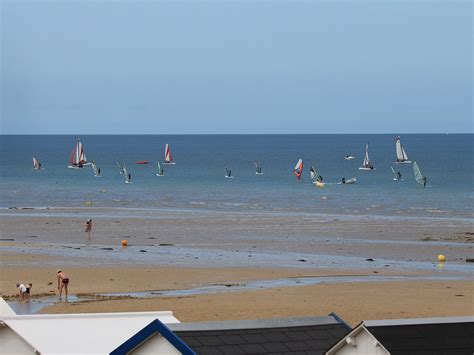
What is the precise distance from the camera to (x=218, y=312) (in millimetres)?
28094

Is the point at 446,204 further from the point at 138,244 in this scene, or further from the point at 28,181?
the point at 28,181

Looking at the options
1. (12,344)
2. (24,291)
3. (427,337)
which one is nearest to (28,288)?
(24,291)

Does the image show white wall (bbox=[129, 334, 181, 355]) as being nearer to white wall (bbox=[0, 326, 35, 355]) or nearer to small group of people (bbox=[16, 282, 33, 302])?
white wall (bbox=[0, 326, 35, 355])

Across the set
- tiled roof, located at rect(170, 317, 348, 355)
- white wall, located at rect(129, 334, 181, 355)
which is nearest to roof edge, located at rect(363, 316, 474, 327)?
tiled roof, located at rect(170, 317, 348, 355)

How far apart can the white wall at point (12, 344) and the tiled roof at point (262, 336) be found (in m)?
1.64

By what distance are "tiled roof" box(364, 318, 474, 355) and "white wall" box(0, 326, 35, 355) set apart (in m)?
3.60

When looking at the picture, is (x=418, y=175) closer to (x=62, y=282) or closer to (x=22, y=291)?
(x=62, y=282)

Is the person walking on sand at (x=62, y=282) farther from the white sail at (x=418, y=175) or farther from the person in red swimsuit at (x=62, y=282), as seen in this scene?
the white sail at (x=418, y=175)

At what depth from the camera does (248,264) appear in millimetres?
40438

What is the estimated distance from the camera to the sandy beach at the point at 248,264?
29.8 meters

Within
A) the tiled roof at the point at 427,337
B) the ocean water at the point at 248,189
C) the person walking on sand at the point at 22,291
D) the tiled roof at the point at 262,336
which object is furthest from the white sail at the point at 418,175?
the tiled roof at the point at 427,337

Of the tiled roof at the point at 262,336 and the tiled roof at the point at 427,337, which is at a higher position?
the tiled roof at the point at 427,337

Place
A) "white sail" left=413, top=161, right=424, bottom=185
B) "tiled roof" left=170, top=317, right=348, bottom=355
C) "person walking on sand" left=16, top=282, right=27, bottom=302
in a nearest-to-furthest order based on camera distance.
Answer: "tiled roof" left=170, top=317, right=348, bottom=355 < "person walking on sand" left=16, top=282, right=27, bottom=302 < "white sail" left=413, top=161, right=424, bottom=185

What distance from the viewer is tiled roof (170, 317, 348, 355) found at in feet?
34.7
